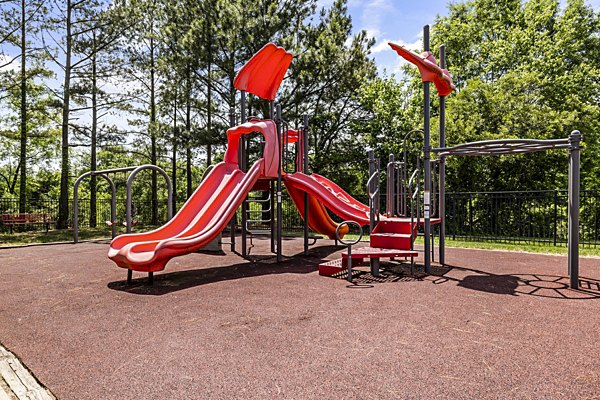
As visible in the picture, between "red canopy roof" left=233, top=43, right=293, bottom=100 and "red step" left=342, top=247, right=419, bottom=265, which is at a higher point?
"red canopy roof" left=233, top=43, right=293, bottom=100

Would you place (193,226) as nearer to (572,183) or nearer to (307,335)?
(307,335)

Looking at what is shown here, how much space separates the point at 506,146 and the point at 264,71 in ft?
16.8

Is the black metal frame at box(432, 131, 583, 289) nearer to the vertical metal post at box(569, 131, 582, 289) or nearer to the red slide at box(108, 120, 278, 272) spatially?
the vertical metal post at box(569, 131, 582, 289)

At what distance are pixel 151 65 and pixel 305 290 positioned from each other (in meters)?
18.2

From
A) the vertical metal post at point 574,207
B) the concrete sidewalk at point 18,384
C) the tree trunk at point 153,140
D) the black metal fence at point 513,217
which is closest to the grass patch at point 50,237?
the tree trunk at point 153,140

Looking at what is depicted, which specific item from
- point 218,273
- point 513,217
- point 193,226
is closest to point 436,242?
point 513,217

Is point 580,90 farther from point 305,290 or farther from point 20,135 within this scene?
point 20,135

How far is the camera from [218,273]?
677cm

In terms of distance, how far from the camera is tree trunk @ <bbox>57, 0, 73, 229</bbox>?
16438 mm

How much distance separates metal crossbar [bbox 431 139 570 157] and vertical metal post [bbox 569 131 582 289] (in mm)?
118

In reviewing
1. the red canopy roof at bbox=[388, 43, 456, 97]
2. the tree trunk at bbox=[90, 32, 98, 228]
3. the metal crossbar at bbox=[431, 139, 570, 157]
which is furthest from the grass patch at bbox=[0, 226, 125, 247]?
the metal crossbar at bbox=[431, 139, 570, 157]

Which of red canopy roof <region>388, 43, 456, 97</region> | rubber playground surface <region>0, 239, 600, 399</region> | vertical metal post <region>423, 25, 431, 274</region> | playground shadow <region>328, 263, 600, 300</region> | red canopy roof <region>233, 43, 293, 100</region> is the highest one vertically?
red canopy roof <region>233, 43, 293, 100</region>

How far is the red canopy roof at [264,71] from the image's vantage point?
27.2ft

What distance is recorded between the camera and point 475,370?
2.82 m
